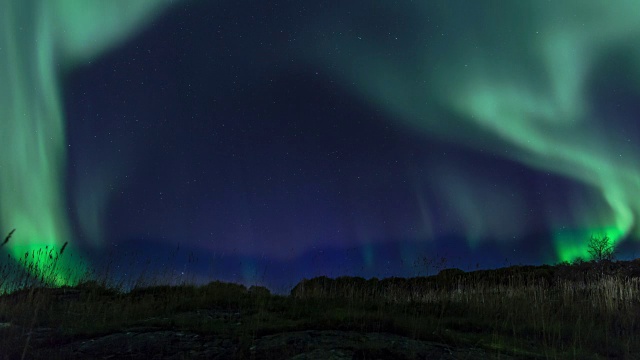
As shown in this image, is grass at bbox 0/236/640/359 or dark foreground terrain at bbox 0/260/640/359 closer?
dark foreground terrain at bbox 0/260/640/359

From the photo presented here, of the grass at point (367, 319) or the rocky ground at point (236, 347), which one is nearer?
the rocky ground at point (236, 347)

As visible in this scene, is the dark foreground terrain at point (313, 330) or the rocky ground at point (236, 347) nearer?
the rocky ground at point (236, 347)

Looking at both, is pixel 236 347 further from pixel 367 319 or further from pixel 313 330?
pixel 367 319

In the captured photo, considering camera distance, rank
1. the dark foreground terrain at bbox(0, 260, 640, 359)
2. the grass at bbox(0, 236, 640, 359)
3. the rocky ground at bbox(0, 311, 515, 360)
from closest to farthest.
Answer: the rocky ground at bbox(0, 311, 515, 360) → the dark foreground terrain at bbox(0, 260, 640, 359) → the grass at bbox(0, 236, 640, 359)

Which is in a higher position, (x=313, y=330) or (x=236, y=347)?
(x=313, y=330)

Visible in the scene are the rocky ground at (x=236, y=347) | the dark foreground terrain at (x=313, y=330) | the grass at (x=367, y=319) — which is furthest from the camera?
the grass at (x=367, y=319)

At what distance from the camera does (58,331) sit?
32.8ft

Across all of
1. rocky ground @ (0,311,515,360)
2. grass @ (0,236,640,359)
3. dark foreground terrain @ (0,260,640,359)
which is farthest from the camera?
grass @ (0,236,640,359)

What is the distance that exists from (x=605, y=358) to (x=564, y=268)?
3187 cm

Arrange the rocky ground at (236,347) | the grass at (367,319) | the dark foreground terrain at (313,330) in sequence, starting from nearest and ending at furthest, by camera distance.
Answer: the rocky ground at (236,347) < the dark foreground terrain at (313,330) < the grass at (367,319)

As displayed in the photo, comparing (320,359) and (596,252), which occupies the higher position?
(596,252)

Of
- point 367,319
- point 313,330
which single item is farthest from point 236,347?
point 367,319

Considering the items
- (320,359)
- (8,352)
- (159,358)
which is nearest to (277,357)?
(320,359)

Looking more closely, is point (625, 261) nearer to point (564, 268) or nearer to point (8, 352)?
point (564, 268)
